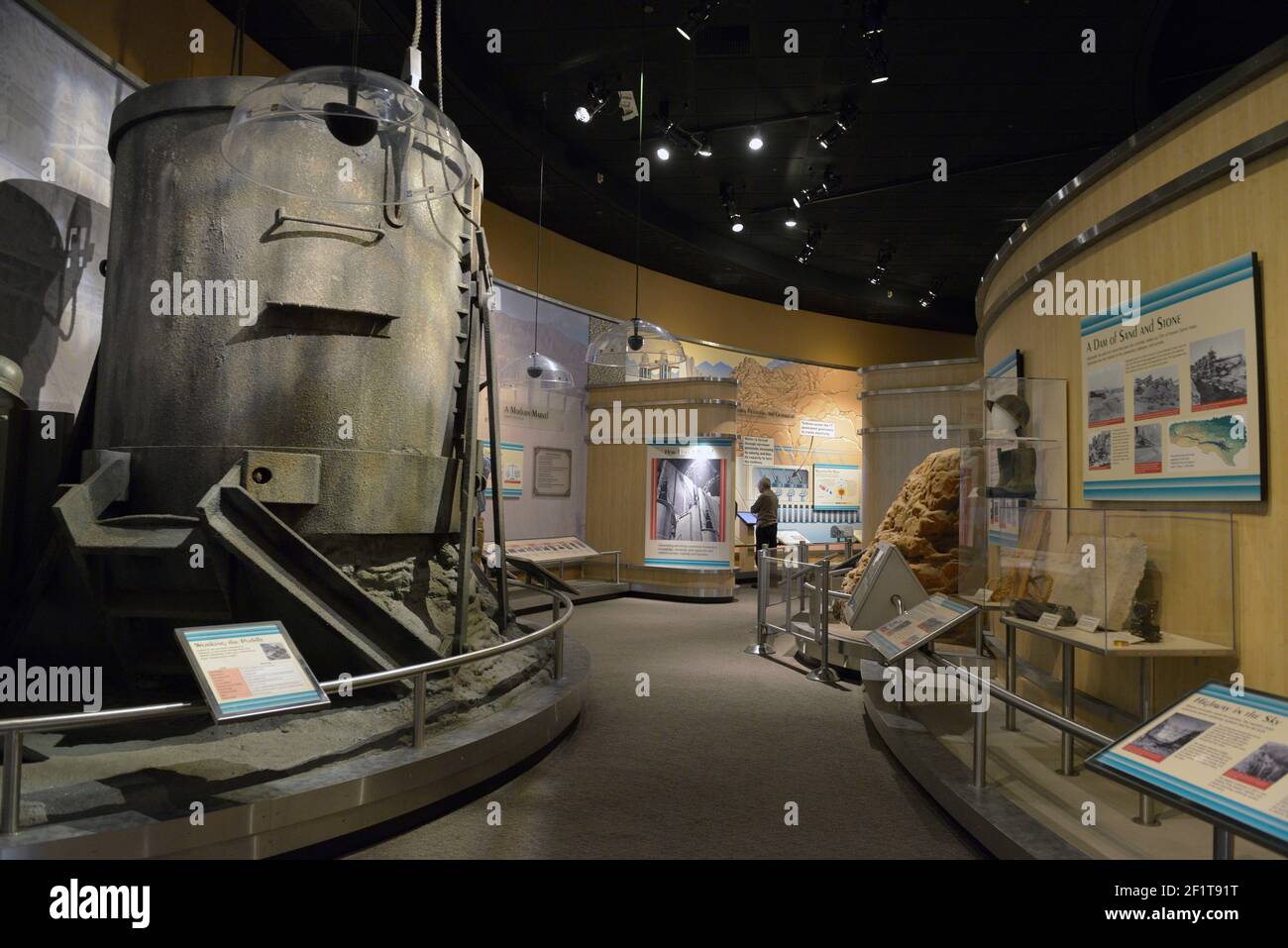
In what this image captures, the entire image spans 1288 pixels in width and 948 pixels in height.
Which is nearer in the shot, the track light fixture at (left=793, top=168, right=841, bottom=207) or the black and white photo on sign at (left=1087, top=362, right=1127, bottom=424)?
the black and white photo on sign at (left=1087, top=362, right=1127, bottom=424)

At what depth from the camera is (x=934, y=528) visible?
730 cm

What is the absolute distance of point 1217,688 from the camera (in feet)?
6.84

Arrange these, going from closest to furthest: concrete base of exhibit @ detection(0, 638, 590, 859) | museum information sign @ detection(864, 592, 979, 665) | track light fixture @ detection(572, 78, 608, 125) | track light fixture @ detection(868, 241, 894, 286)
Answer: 1. concrete base of exhibit @ detection(0, 638, 590, 859)
2. museum information sign @ detection(864, 592, 979, 665)
3. track light fixture @ detection(572, 78, 608, 125)
4. track light fixture @ detection(868, 241, 894, 286)

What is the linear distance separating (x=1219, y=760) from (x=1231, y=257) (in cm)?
244

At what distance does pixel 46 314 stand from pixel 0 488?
1397 mm

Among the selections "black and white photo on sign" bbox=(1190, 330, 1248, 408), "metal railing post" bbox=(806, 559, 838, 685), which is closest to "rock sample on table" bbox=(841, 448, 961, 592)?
"metal railing post" bbox=(806, 559, 838, 685)

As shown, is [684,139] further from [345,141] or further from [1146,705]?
[1146,705]

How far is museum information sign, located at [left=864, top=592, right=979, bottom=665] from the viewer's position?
423 cm

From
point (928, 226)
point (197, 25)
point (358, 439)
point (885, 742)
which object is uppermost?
point (928, 226)

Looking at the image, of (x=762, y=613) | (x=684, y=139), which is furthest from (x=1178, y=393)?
(x=684, y=139)

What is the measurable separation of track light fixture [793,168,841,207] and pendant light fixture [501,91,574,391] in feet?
13.0

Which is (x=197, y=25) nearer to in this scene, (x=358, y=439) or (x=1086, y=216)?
(x=358, y=439)

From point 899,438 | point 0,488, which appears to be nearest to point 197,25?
point 0,488

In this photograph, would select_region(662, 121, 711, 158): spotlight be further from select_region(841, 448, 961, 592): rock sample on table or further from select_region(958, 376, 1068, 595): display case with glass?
select_region(958, 376, 1068, 595): display case with glass
